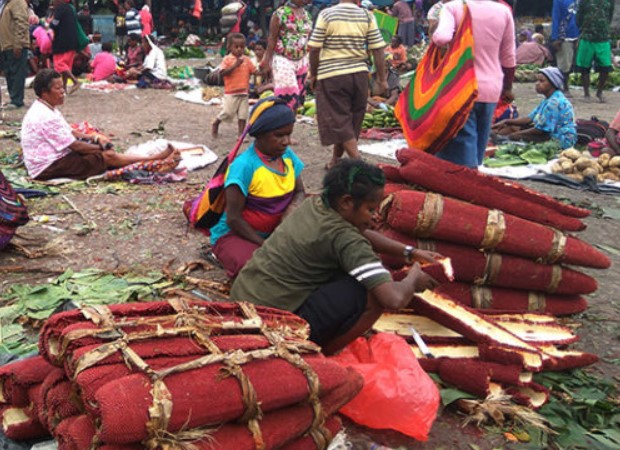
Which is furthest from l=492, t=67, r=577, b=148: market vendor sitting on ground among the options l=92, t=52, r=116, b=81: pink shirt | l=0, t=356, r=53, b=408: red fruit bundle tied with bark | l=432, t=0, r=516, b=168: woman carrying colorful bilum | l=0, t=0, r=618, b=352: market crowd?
l=92, t=52, r=116, b=81: pink shirt

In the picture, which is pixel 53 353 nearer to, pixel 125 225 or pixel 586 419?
pixel 586 419

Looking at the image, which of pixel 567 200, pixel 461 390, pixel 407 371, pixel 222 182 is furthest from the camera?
pixel 567 200

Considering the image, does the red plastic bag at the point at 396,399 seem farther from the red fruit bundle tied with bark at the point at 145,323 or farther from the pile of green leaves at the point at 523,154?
the pile of green leaves at the point at 523,154

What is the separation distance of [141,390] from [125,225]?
3250mm

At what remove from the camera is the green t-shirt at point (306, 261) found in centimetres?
277

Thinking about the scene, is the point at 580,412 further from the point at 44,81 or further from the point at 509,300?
the point at 44,81

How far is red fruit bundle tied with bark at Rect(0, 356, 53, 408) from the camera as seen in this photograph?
2.31m

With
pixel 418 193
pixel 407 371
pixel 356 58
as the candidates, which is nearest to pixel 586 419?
pixel 407 371

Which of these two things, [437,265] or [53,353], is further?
[437,265]

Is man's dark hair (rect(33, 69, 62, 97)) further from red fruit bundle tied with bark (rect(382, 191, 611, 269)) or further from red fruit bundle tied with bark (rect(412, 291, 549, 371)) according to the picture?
red fruit bundle tied with bark (rect(412, 291, 549, 371))

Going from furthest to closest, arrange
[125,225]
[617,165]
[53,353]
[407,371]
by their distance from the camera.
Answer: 1. [617,165]
2. [125,225]
3. [407,371]
4. [53,353]

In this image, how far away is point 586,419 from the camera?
2863mm

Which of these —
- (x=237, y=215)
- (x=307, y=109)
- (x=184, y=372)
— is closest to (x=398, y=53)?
(x=307, y=109)

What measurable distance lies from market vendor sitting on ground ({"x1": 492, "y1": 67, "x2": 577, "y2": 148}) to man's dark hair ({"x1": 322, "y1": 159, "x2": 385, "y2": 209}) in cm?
511
